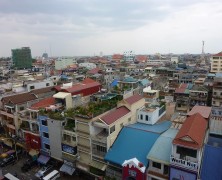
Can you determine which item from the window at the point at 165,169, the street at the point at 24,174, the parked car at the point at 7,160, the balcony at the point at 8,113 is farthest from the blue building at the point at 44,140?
the window at the point at 165,169

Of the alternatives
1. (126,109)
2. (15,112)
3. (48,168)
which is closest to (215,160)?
(126,109)

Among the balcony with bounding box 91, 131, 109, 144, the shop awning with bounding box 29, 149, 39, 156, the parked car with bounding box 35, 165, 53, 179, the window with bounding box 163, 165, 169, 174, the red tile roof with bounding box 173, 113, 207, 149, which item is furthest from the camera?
the shop awning with bounding box 29, 149, 39, 156

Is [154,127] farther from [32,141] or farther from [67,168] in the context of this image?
[32,141]

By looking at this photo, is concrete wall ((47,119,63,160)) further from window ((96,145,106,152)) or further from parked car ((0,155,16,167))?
parked car ((0,155,16,167))

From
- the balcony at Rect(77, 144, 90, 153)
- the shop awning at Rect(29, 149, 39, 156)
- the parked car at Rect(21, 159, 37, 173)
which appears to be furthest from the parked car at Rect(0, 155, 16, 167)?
the balcony at Rect(77, 144, 90, 153)

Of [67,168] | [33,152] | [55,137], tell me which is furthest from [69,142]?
[33,152]
